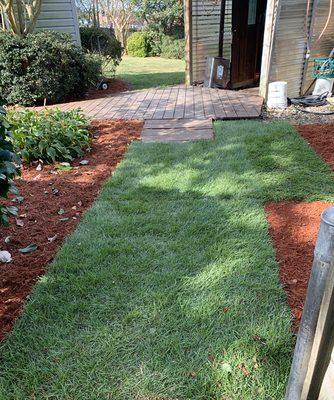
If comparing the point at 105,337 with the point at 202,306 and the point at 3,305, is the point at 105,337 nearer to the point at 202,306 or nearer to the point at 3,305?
the point at 202,306

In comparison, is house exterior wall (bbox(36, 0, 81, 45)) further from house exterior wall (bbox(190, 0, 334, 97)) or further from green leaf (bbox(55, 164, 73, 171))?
green leaf (bbox(55, 164, 73, 171))

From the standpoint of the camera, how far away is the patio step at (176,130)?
15.5 feet

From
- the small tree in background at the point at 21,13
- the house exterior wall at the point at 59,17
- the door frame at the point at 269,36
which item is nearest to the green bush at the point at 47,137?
the small tree in background at the point at 21,13

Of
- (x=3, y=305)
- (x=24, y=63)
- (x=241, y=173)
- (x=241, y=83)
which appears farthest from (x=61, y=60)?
(x=3, y=305)

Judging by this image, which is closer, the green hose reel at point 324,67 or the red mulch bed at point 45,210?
the red mulch bed at point 45,210

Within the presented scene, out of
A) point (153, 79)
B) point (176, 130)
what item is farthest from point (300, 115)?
point (153, 79)

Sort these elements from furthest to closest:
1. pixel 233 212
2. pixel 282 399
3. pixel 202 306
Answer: pixel 233 212 → pixel 202 306 → pixel 282 399

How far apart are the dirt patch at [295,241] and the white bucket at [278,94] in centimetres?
377

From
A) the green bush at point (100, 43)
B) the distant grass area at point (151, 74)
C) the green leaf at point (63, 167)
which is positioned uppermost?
the green bush at point (100, 43)

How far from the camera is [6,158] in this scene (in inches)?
71.1

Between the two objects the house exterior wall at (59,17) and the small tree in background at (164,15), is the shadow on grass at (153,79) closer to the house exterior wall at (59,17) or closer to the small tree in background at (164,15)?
the house exterior wall at (59,17)

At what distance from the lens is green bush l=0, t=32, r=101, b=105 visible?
20.9 feet

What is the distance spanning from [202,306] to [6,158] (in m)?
1.31

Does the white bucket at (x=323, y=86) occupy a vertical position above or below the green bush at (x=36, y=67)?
below
